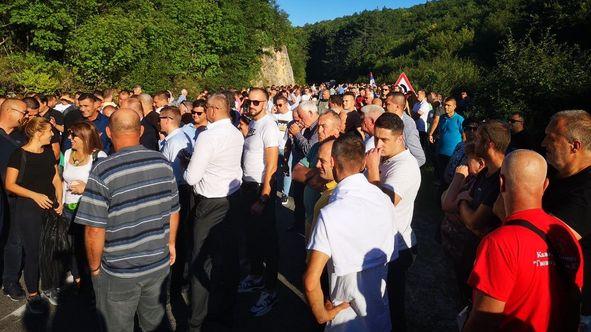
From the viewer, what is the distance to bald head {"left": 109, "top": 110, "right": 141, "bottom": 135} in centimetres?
294

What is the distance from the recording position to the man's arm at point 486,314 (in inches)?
77.8

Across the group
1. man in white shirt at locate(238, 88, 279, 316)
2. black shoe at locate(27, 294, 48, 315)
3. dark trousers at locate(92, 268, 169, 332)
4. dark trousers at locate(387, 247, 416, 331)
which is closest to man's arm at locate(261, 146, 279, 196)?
man in white shirt at locate(238, 88, 279, 316)

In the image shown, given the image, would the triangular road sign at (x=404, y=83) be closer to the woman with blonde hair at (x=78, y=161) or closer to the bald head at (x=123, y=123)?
the woman with blonde hair at (x=78, y=161)

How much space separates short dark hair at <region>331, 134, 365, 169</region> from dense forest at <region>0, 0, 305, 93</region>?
16420mm

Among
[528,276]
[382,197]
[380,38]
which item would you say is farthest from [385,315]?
[380,38]

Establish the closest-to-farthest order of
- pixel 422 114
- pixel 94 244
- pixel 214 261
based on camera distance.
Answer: pixel 94 244 < pixel 214 261 < pixel 422 114

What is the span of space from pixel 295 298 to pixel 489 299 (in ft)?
9.32

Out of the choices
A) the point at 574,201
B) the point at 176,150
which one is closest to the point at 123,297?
the point at 176,150

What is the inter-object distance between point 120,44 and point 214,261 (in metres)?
17.1

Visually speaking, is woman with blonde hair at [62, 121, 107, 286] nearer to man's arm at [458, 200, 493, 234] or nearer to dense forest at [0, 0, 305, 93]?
man's arm at [458, 200, 493, 234]

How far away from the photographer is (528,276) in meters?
1.94

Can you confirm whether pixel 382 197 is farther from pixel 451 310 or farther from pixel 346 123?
pixel 346 123

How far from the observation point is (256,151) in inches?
181

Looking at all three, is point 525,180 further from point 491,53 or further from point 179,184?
point 491,53
